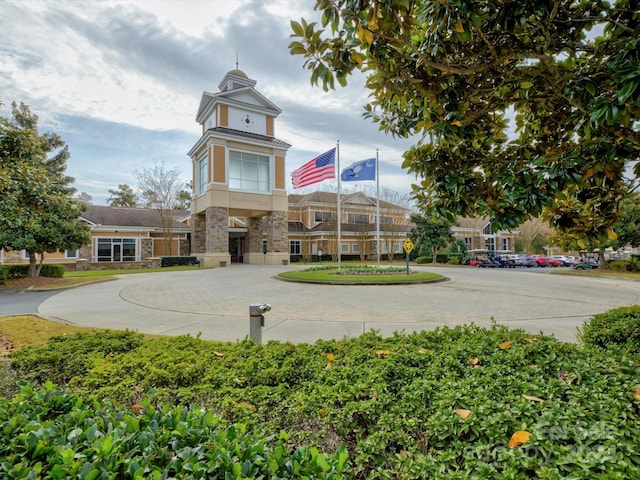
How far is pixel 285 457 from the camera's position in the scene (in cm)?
158

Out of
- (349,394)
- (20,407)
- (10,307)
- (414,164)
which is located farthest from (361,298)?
(10,307)

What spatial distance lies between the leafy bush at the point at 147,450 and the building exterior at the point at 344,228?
34442 mm

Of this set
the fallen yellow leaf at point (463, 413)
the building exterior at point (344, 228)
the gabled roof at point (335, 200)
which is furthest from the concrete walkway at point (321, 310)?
the gabled roof at point (335, 200)

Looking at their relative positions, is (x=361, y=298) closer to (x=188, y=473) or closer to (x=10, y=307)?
(x=188, y=473)

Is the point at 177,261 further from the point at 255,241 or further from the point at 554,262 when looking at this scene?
the point at 554,262

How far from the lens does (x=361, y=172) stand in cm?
1902

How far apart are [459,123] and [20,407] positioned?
3.96 m

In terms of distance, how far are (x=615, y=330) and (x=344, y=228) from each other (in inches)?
1429

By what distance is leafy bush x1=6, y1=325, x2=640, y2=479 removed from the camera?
1551 mm

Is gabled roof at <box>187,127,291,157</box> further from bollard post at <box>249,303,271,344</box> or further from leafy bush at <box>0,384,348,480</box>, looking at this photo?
leafy bush at <box>0,384,348,480</box>

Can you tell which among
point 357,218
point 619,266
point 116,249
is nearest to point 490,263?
point 619,266

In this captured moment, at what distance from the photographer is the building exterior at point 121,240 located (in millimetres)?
27812

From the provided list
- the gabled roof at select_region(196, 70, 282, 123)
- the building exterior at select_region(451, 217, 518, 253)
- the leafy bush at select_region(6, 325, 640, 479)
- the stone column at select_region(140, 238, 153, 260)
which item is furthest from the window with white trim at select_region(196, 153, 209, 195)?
the building exterior at select_region(451, 217, 518, 253)

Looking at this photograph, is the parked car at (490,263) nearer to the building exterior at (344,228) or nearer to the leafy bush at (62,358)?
the building exterior at (344,228)
